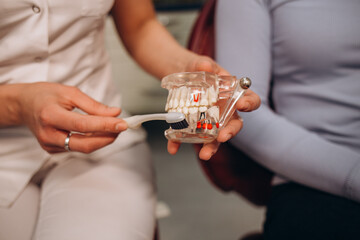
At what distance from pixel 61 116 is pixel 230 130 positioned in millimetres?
268

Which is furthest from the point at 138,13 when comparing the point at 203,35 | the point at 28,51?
the point at 28,51

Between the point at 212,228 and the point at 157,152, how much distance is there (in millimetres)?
625

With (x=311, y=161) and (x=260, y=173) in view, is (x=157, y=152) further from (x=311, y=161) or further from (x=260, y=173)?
(x=311, y=161)

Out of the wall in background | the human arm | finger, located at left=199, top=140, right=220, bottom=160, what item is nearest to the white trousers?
the human arm

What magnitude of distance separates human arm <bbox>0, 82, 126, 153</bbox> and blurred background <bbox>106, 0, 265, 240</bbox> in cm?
40

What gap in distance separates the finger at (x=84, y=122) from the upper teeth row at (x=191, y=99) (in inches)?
3.5

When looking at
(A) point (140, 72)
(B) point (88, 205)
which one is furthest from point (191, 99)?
(A) point (140, 72)

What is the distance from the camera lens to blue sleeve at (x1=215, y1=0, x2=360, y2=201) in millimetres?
575

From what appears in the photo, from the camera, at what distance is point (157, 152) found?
5.58 feet

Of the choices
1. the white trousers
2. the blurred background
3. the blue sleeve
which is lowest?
the blurred background

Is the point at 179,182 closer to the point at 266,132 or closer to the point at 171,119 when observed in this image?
the point at 266,132

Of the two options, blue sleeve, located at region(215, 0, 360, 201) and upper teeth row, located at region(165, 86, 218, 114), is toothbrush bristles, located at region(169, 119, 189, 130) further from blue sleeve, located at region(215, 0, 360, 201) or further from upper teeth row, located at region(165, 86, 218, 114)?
blue sleeve, located at region(215, 0, 360, 201)

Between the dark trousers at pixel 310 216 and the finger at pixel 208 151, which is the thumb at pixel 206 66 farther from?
the dark trousers at pixel 310 216

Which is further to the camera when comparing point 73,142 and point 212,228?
point 212,228
